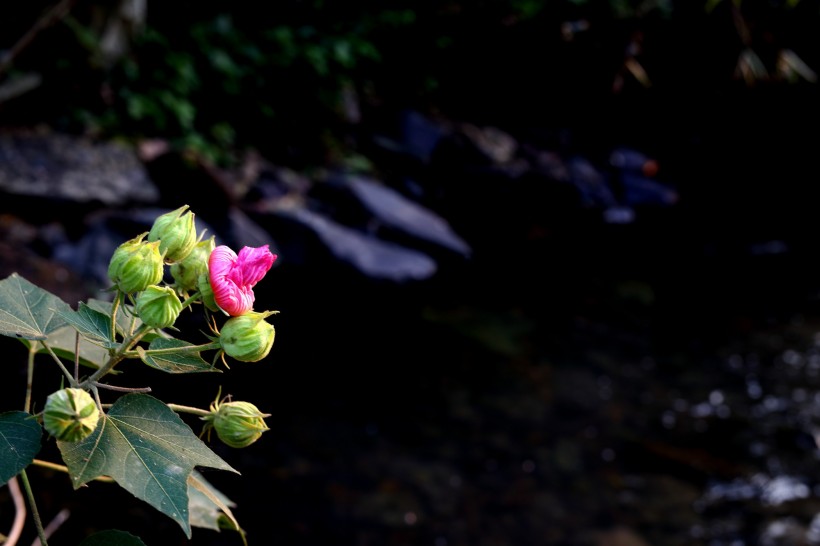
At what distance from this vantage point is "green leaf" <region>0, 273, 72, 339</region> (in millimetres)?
552

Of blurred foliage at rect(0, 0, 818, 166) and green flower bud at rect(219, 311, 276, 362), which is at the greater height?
green flower bud at rect(219, 311, 276, 362)

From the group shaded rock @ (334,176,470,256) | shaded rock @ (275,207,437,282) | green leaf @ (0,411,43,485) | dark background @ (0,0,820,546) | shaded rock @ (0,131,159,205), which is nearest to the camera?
green leaf @ (0,411,43,485)

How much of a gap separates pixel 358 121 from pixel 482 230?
108 cm

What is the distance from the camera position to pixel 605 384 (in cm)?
380

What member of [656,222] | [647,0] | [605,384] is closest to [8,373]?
[605,384]

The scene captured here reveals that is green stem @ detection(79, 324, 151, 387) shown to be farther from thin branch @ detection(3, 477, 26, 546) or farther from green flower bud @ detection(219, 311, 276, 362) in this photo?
thin branch @ detection(3, 477, 26, 546)

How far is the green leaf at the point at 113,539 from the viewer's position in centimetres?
51

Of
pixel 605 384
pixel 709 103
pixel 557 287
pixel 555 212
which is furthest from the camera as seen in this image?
pixel 709 103

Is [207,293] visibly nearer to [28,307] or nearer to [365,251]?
[28,307]

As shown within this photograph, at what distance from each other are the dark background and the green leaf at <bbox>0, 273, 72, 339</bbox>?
368 mm

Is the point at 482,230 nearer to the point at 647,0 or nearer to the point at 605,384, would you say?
the point at 605,384

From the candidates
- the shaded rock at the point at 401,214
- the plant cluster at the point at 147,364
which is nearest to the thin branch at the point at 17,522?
the plant cluster at the point at 147,364

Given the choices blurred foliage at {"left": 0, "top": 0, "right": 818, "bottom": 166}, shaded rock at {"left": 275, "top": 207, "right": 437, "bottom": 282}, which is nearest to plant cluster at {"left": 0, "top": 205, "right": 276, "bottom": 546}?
shaded rock at {"left": 275, "top": 207, "right": 437, "bottom": 282}

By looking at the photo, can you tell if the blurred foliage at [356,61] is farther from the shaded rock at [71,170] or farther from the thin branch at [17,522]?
the thin branch at [17,522]
